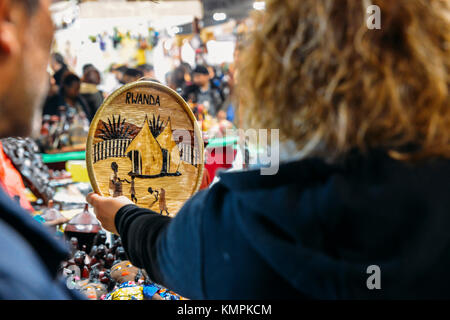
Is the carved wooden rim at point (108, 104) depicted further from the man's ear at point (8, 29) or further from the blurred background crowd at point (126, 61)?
the blurred background crowd at point (126, 61)

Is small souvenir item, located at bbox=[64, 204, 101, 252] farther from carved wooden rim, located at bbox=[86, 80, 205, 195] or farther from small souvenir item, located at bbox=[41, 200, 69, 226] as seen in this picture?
carved wooden rim, located at bbox=[86, 80, 205, 195]

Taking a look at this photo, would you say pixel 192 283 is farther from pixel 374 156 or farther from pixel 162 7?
pixel 162 7

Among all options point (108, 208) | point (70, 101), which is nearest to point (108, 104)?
point (108, 208)

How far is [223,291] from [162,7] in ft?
13.2

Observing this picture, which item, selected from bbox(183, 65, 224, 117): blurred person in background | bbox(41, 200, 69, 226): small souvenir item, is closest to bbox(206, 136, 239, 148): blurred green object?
bbox(41, 200, 69, 226): small souvenir item

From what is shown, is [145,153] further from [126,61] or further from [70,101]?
[126,61]

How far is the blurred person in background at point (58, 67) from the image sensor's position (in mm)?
3850

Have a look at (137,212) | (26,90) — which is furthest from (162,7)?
(26,90)

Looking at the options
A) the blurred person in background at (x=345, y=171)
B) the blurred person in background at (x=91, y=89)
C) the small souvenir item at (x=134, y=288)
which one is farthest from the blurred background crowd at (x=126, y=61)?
the blurred person in background at (x=345, y=171)

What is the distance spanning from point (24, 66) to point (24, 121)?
0.28 ft

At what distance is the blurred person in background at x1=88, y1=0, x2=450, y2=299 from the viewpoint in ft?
2.07

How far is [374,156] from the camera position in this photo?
26.5 inches
